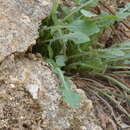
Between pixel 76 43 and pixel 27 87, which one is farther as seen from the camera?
pixel 76 43

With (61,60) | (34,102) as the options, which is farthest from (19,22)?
(34,102)

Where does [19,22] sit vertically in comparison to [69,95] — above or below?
above

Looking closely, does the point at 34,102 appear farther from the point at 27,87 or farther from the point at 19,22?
the point at 19,22

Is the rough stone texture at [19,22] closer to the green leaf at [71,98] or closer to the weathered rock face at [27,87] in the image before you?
the weathered rock face at [27,87]

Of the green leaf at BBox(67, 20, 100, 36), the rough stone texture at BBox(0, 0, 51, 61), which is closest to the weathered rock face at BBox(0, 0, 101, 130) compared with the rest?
the rough stone texture at BBox(0, 0, 51, 61)

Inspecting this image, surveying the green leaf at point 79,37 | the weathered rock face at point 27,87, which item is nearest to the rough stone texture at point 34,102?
the weathered rock face at point 27,87

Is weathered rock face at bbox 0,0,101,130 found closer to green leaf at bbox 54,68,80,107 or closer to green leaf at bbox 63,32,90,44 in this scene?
green leaf at bbox 54,68,80,107
